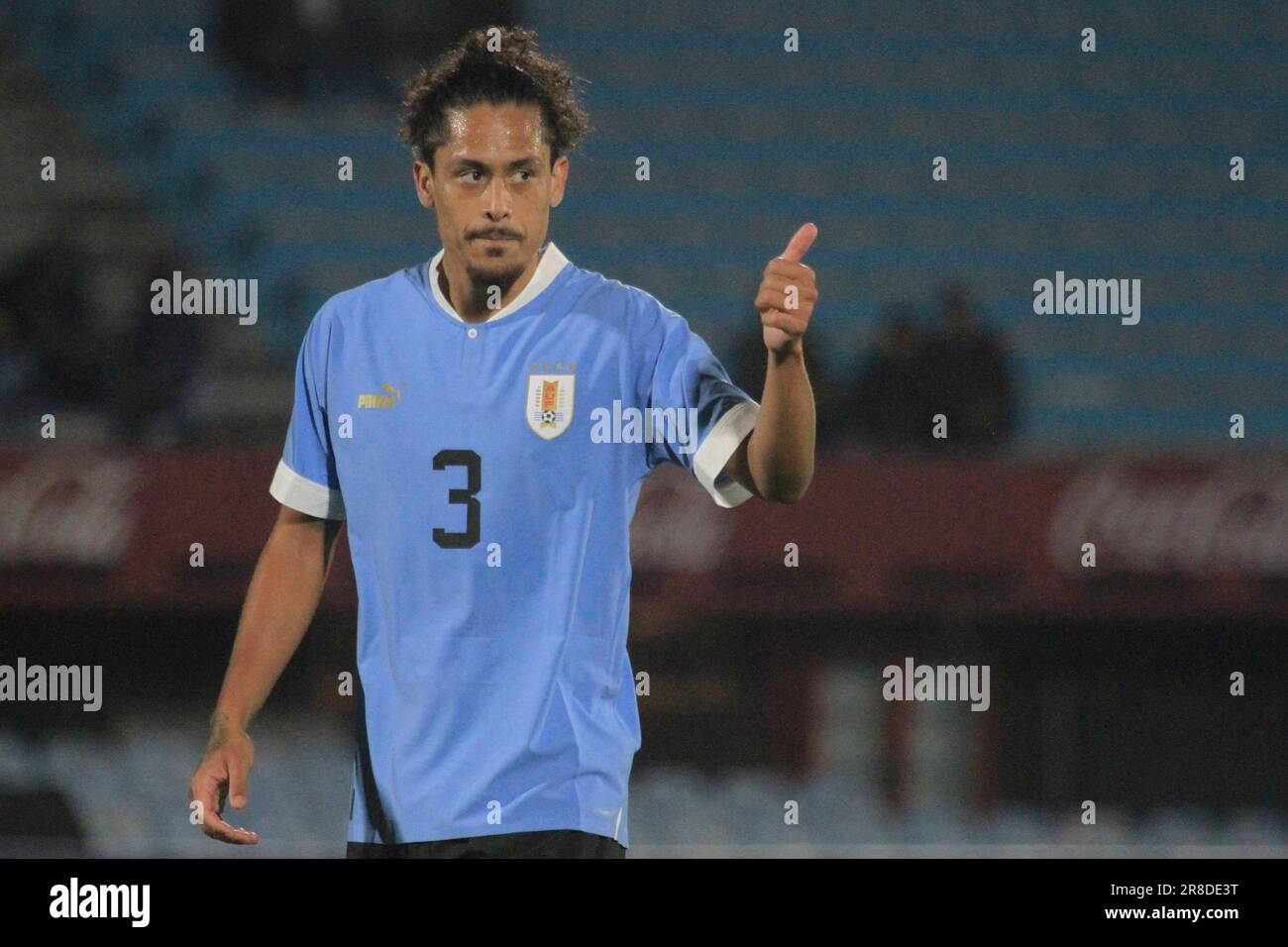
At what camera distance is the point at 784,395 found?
2.68m

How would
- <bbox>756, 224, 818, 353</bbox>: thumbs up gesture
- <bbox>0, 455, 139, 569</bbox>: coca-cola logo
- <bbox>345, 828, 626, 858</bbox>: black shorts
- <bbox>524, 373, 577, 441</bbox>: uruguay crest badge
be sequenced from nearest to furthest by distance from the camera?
1. <bbox>756, 224, 818, 353</bbox>: thumbs up gesture
2. <bbox>345, 828, 626, 858</bbox>: black shorts
3. <bbox>524, 373, 577, 441</bbox>: uruguay crest badge
4. <bbox>0, 455, 139, 569</bbox>: coca-cola logo

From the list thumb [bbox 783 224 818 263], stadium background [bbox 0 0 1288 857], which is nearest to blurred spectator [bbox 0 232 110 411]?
stadium background [bbox 0 0 1288 857]

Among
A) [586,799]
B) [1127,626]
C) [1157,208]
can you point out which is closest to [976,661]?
[1127,626]

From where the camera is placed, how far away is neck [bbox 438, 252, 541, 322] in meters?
3.07

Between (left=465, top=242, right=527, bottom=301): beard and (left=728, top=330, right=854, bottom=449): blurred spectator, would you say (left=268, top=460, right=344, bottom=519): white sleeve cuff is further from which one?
(left=728, top=330, right=854, bottom=449): blurred spectator

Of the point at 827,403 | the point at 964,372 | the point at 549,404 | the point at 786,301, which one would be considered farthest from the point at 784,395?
the point at 827,403

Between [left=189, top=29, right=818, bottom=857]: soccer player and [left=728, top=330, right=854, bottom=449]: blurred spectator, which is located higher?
[left=728, top=330, right=854, bottom=449]: blurred spectator

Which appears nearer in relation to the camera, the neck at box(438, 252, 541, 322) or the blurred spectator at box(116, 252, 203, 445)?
the neck at box(438, 252, 541, 322)

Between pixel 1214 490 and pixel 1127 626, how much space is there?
695 millimetres

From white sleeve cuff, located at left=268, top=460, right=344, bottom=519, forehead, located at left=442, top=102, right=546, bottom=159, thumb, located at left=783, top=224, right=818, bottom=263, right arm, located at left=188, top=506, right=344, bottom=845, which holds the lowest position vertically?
right arm, located at left=188, top=506, right=344, bottom=845

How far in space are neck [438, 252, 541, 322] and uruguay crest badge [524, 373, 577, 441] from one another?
0.18 meters

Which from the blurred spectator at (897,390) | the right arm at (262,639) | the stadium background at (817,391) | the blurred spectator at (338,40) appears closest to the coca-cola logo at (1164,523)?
the stadium background at (817,391)

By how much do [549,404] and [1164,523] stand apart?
13.8 feet

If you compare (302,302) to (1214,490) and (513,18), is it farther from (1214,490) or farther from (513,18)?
(1214,490)
